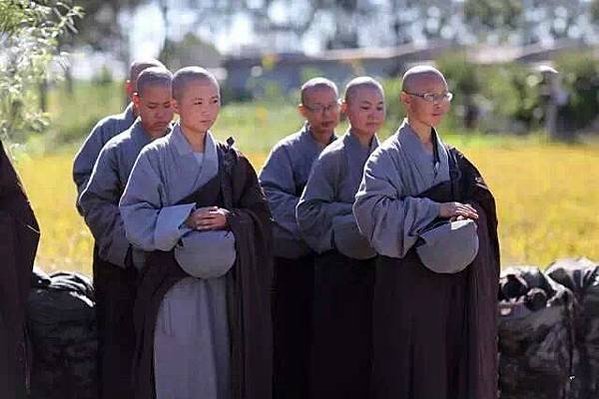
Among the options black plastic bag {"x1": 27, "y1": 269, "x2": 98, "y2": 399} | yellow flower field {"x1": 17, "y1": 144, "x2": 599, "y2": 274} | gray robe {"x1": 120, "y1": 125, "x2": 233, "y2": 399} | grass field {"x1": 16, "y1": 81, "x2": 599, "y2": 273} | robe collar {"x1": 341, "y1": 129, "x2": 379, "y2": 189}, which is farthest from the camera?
grass field {"x1": 16, "y1": 81, "x2": 599, "y2": 273}

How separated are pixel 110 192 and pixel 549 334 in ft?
6.31

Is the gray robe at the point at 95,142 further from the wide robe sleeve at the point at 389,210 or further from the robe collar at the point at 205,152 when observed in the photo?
the wide robe sleeve at the point at 389,210

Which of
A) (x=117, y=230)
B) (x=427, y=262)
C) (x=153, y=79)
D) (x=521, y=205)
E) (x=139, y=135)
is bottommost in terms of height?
(x=521, y=205)

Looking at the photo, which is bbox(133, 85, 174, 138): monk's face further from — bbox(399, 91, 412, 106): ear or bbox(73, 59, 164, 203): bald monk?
bbox(399, 91, 412, 106): ear

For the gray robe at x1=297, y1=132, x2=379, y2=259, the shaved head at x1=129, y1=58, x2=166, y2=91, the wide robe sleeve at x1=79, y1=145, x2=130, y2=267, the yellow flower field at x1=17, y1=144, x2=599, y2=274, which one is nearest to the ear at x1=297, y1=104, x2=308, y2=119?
the gray robe at x1=297, y1=132, x2=379, y2=259

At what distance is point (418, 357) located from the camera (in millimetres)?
4480

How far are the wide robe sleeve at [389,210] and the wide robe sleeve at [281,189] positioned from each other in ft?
2.96

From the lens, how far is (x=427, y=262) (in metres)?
4.37

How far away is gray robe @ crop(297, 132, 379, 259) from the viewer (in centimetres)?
500

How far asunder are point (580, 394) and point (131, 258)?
2063mm

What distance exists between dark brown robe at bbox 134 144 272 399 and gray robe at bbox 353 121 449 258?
1.26ft

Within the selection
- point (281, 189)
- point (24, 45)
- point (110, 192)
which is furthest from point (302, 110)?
point (24, 45)

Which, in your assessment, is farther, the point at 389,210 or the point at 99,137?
the point at 99,137

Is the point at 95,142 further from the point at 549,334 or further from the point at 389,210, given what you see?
the point at 549,334
